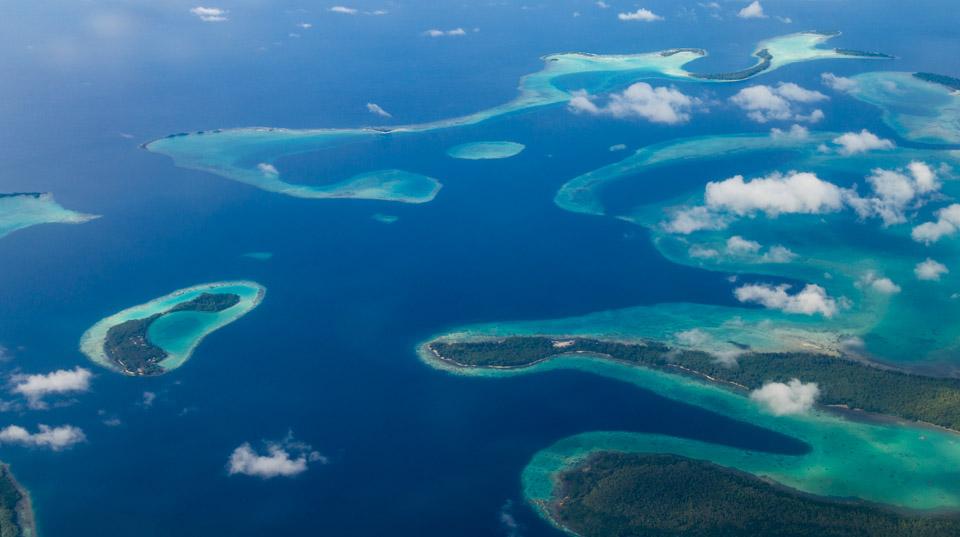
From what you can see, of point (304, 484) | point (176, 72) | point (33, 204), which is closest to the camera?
point (304, 484)

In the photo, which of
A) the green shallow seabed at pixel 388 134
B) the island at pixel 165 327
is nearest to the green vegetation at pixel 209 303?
the island at pixel 165 327

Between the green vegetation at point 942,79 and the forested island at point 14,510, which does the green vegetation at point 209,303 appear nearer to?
the forested island at point 14,510

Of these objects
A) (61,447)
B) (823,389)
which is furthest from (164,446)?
(823,389)

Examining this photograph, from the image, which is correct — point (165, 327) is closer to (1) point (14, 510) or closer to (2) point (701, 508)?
(1) point (14, 510)

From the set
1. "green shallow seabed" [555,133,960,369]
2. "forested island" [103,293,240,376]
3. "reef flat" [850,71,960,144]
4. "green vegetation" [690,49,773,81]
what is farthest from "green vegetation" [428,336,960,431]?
"green vegetation" [690,49,773,81]

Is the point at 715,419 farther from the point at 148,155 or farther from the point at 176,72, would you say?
the point at 176,72

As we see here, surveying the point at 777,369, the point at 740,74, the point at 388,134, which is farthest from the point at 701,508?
the point at 740,74

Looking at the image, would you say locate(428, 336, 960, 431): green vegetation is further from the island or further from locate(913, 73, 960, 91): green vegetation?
locate(913, 73, 960, 91): green vegetation
